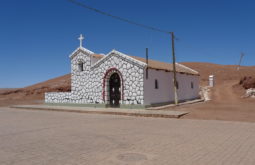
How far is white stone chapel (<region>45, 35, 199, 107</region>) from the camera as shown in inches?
754

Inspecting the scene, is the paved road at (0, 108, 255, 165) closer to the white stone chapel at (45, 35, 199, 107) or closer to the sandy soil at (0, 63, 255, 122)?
the sandy soil at (0, 63, 255, 122)

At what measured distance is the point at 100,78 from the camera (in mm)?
21422

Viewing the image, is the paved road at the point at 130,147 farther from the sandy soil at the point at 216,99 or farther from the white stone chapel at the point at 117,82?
the white stone chapel at the point at 117,82

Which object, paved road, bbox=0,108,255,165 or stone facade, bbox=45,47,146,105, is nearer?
paved road, bbox=0,108,255,165

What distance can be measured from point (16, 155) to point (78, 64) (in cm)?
1803

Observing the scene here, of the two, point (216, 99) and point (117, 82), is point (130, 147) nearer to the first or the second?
point (117, 82)

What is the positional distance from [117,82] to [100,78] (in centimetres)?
166

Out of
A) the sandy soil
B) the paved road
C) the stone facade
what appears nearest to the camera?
the paved road

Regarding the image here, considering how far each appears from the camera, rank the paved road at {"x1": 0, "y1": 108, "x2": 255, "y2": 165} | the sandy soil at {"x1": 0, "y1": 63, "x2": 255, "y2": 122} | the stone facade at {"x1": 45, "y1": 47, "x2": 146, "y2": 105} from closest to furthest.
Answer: the paved road at {"x1": 0, "y1": 108, "x2": 255, "y2": 165} < the sandy soil at {"x1": 0, "y1": 63, "x2": 255, "y2": 122} < the stone facade at {"x1": 45, "y1": 47, "x2": 146, "y2": 105}

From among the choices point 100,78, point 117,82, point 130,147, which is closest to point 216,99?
point 117,82

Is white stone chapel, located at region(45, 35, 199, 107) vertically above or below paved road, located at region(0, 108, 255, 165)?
above

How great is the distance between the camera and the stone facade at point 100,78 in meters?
19.1

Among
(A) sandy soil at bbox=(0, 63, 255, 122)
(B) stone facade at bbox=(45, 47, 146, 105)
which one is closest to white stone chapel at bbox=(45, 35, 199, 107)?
(B) stone facade at bbox=(45, 47, 146, 105)

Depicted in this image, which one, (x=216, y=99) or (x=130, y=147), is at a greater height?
(x=216, y=99)
